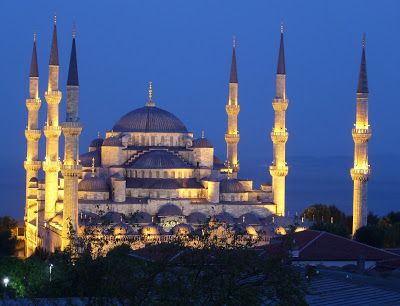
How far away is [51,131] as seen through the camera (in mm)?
52219

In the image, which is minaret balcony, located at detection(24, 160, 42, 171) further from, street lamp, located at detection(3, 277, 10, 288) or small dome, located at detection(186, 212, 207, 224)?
street lamp, located at detection(3, 277, 10, 288)

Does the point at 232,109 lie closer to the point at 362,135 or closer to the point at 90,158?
the point at 90,158

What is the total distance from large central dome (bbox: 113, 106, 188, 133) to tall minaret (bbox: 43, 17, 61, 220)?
18.2 ft

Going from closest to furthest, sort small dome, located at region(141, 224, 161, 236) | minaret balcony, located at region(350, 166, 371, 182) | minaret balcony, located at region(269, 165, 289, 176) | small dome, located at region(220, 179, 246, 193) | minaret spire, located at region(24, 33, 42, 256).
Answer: small dome, located at region(141, 224, 161, 236) → minaret balcony, located at region(350, 166, 371, 182) → minaret balcony, located at region(269, 165, 289, 176) → small dome, located at region(220, 179, 246, 193) → minaret spire, located at region(24, 33, 42, 256)

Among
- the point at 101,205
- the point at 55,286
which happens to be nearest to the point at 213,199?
the point at 101,205

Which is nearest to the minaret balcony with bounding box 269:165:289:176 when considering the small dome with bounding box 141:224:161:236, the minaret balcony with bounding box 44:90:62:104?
the small dome with bounding box 141:224:161:236

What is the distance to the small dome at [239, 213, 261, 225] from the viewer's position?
5128cm

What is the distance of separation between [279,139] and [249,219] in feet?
13.3

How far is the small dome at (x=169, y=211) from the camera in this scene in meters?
51.3

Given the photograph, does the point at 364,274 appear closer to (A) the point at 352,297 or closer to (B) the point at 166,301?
(A) the point at 352,297

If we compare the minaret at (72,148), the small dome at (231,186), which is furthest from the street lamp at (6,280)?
the small dome at (231,186)

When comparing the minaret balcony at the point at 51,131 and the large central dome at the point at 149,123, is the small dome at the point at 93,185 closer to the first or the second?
the minaret balcony at the point at 51,131

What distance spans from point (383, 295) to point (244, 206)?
26783 millimetres

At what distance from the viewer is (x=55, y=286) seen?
26844mm
